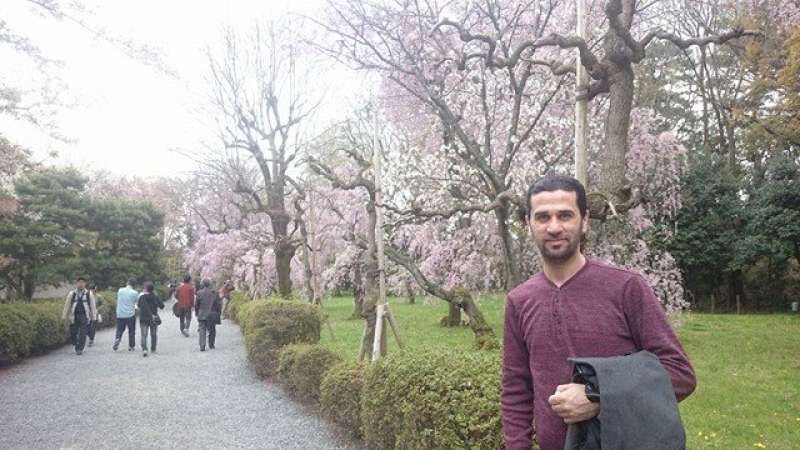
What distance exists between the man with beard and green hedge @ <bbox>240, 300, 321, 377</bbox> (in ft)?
25.0

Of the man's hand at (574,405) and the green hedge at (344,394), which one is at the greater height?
the man's hand at (574,405)

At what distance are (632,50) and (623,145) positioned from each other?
32.2 inches

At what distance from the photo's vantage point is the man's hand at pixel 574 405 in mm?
1683

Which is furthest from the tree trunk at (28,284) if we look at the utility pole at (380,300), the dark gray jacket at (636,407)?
the dark gray jacket at (636,407)

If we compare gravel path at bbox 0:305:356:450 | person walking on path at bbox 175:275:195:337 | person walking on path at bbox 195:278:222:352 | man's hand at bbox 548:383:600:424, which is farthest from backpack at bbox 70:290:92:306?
man's hand at bbox 548:383:600:424

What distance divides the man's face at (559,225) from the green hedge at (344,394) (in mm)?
4100

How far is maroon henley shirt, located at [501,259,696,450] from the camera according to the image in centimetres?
176

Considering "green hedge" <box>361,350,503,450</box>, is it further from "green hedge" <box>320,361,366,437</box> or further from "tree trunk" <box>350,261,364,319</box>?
"tree trunk" <box>350,261,364,319</box>

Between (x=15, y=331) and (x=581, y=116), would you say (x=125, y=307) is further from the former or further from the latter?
(x=581, y=116)

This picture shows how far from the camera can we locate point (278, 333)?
9.38m

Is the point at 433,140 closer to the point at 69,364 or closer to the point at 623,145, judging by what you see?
the point at 623,145

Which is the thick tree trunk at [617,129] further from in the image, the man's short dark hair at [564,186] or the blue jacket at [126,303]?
the blue jacket at [126,303]

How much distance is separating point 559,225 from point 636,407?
0.61 metres

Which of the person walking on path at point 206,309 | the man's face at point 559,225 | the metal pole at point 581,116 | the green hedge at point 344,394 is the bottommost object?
the green hedge at point 344,394
